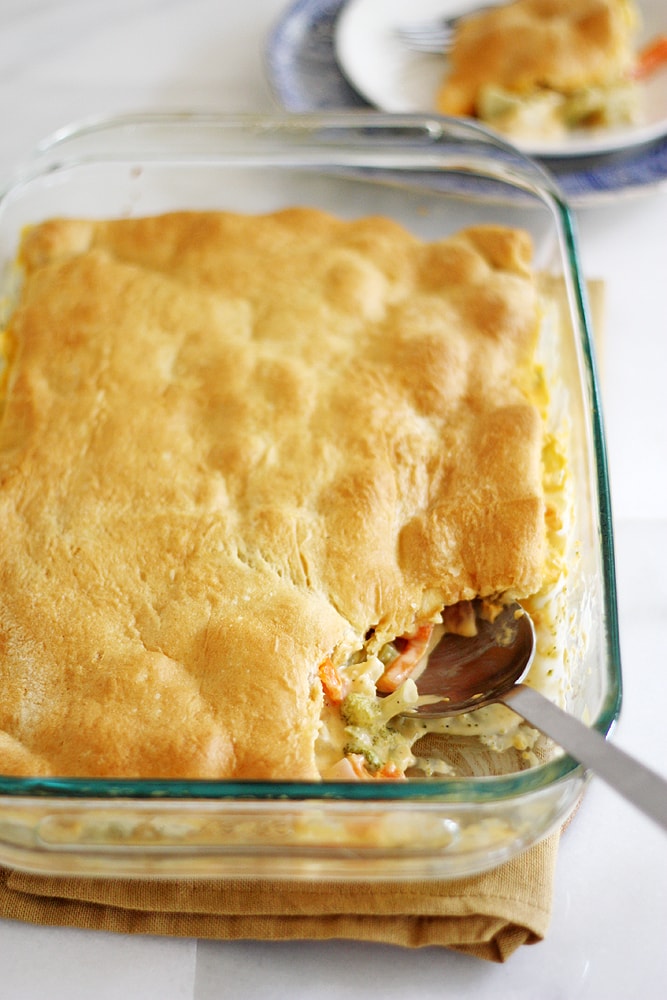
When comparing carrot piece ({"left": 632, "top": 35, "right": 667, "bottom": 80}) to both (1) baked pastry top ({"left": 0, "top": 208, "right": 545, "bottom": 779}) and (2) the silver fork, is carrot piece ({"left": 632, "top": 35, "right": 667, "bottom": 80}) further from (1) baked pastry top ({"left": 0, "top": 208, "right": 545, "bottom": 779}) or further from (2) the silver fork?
(1) baked pastry top ({"left": 0, "top": 208, "right": 545, "bottom": 779})

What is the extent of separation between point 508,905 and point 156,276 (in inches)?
52.7

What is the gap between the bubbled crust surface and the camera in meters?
2.70

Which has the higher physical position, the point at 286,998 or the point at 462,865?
the point at 462,865

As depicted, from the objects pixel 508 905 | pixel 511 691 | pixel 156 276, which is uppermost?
pixel 156 276

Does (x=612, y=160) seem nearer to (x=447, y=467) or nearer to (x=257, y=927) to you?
(x=447, y=467)

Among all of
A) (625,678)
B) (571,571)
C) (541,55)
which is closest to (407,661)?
(571,571)

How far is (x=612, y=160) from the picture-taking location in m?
2.50

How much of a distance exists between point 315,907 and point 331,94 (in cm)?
204

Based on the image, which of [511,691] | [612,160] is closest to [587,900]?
[511,691]

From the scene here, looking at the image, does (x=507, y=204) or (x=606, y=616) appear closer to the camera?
(x=606, y=616)

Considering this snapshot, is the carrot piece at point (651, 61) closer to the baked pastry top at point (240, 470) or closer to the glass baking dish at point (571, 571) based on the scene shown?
the glass baking dish at point (571, 571)

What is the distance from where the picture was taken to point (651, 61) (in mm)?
2812

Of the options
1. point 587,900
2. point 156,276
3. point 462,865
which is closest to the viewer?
point 462,865

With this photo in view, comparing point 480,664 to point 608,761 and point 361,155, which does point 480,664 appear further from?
point 361,155
